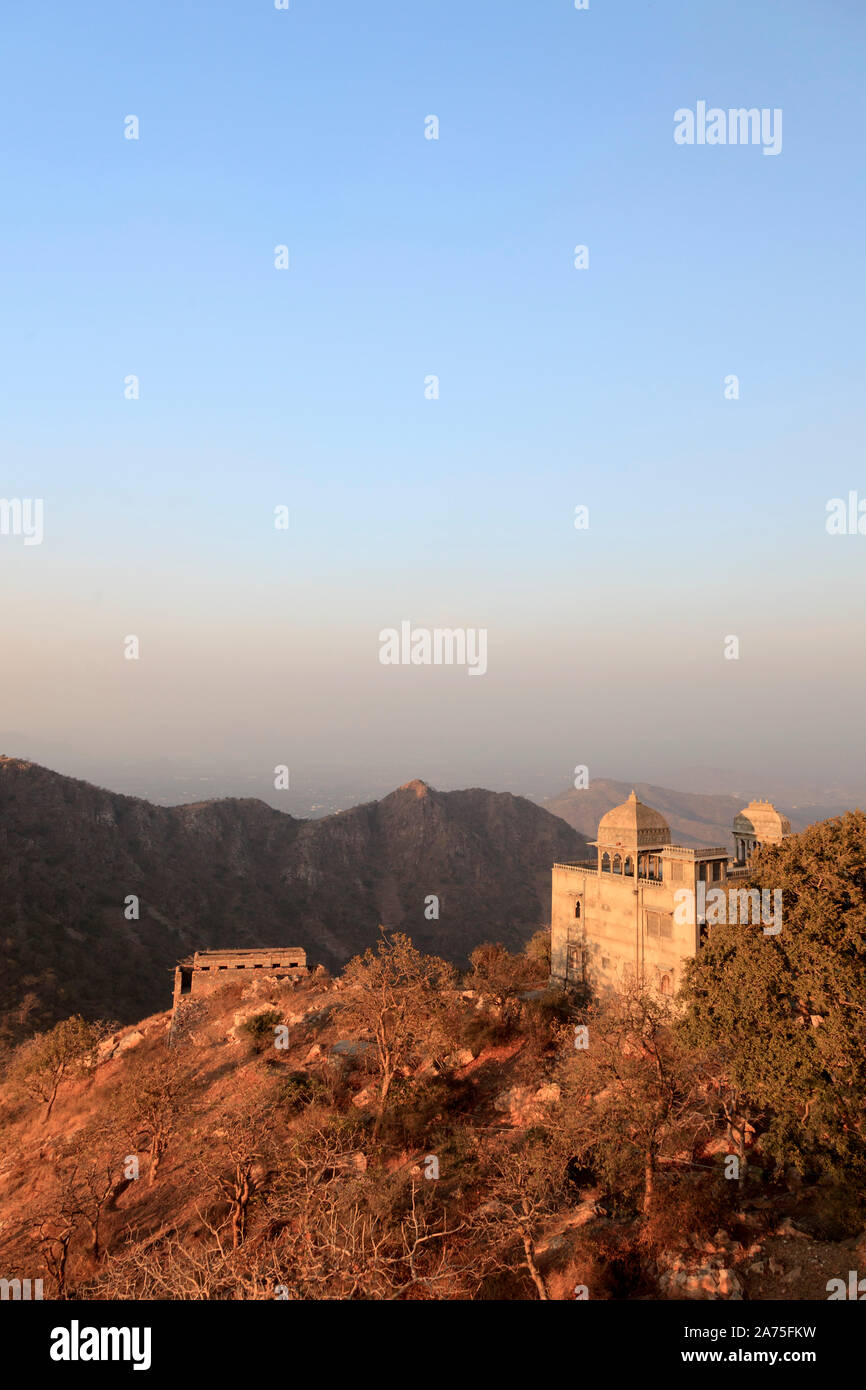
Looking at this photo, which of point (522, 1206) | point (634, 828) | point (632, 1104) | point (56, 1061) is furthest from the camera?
point (56, 1061)

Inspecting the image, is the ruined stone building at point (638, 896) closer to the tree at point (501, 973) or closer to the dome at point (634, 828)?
the dome at point (634, 828)

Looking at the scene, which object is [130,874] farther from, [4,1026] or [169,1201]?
[169,1201]

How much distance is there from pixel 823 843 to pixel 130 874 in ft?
332

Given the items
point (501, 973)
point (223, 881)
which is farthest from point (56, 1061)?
point (223, 881)

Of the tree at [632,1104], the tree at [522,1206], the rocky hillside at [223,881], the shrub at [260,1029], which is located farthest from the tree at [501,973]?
the rocky hillside at [223,881]

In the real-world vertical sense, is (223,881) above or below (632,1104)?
above

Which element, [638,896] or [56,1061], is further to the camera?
[56,1061]

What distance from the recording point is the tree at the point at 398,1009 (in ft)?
128

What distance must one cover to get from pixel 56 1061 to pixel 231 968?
43.6 feet

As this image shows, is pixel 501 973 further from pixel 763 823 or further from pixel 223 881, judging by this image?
pixel 223 881

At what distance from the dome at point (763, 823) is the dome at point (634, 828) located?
4035 mm

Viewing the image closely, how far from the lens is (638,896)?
4088cm

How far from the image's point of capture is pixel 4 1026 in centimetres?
6725
